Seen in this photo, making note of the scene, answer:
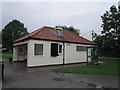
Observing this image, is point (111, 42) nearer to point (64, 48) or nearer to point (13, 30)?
point (64, 48)

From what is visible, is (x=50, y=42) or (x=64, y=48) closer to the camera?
(x=50, y=42)

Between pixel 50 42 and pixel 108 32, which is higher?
pixel 108 32

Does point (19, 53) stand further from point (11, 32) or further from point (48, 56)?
point (11, 32)

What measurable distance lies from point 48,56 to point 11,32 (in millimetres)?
34675

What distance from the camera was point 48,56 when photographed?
1221 centimetres

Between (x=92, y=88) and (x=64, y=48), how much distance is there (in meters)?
8.72

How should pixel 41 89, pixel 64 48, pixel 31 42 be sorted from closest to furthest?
pixel 41 89, pixel 31 42, pixel 64 48

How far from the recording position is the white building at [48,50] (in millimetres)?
11094

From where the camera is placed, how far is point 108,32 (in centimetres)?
2106

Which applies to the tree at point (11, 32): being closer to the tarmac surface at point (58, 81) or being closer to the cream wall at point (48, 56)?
the cream wall at point (48, 56)

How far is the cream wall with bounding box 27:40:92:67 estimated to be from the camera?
1089 centimetres

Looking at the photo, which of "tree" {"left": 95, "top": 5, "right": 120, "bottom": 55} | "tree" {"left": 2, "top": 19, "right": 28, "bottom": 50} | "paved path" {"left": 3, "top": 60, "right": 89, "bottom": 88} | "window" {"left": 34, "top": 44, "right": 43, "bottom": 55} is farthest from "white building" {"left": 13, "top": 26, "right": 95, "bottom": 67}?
"tree" {"left": 2, "top": 19, "right": 28, "bottom": 50}

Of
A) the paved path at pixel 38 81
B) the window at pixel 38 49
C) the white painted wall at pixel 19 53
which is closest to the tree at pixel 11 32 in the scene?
the white painted wall at pixel 19 53

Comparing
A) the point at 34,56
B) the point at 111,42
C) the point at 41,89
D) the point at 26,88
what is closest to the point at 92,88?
the point at 41,89
